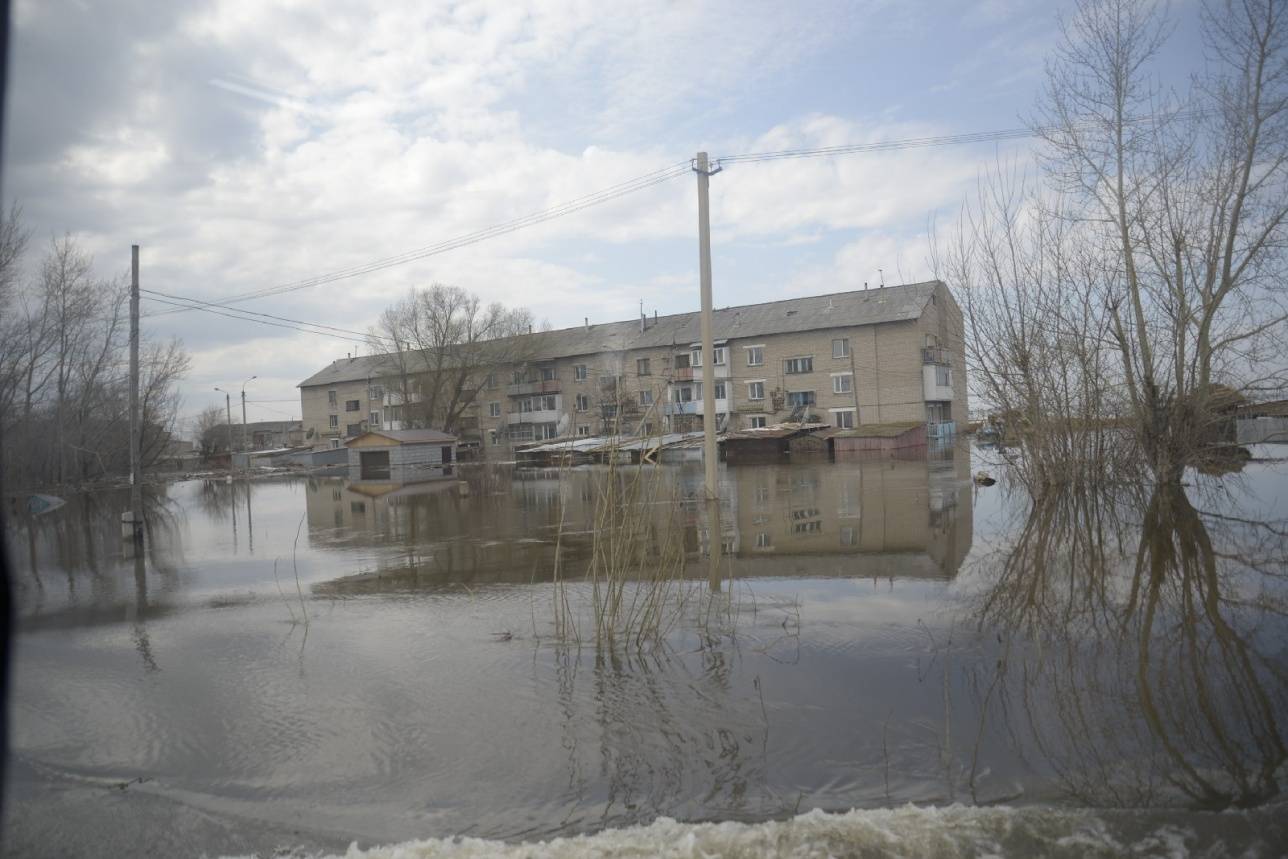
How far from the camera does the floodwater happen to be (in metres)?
3.97

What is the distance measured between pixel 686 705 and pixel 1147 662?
3299mm

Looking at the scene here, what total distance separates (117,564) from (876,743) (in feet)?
43.0

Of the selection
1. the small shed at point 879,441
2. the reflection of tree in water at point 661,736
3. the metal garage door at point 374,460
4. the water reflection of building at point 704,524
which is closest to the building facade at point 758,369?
the small shed at point 879,441

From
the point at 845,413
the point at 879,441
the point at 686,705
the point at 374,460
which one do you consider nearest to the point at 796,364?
the point at 845,413

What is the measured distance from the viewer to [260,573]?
39.1 ft

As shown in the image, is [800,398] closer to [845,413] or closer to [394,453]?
[845,413]

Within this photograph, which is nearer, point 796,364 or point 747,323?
point 796,364

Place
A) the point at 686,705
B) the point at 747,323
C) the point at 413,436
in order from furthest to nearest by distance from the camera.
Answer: the point at 747,323, the point at 413,436, the point at 686,705

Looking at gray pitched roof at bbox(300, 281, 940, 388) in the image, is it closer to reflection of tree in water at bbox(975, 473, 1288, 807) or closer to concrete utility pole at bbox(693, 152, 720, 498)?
concrete utility pole at bbox(693, 152, 720, 498)

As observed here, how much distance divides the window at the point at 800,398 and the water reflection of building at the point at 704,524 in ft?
89.3

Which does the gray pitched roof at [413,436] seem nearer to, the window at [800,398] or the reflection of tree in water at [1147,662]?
the window at [800,398]

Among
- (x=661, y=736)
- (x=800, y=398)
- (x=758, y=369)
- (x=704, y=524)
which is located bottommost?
(x=661, y=736)

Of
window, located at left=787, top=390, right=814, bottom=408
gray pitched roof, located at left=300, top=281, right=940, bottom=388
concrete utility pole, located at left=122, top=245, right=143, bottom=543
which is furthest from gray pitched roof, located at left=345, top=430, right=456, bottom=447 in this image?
concrete utility pole, located at left=122, top=245, right=143, bottom=543

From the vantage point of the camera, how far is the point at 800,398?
54.9 meters
